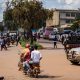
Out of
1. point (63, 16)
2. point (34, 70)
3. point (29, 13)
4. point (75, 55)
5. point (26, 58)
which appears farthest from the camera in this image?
point (63, 16)

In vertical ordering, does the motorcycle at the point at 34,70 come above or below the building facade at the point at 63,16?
above

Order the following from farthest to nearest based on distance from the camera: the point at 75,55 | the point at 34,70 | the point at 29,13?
the point at 29,13 < the point at 75,55 < the point at 34,70

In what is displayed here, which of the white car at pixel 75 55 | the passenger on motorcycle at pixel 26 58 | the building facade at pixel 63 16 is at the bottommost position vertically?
the building facade at pixel 63 16

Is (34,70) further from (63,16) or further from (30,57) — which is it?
(63,16)

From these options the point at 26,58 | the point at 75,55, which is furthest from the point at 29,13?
the point at 26,58

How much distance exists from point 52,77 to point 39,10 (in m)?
31.0

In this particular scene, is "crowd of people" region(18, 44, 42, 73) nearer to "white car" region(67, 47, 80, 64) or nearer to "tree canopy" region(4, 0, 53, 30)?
"white car" region(67, 47, 80, 64)

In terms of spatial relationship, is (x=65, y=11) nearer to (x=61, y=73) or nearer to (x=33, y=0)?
(x=33, y=0)

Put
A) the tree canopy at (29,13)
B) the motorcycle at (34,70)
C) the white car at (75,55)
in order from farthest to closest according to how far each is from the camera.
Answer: the tree canopy at (29,13)
the white car at (75,55)
the motorcycle at (34,70)

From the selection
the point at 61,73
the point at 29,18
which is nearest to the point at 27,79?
the point at 61,73

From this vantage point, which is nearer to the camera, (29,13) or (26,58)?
(26,58)

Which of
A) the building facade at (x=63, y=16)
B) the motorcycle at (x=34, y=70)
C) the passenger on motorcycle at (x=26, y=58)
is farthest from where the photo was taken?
the building facade at (x=63, y=16)

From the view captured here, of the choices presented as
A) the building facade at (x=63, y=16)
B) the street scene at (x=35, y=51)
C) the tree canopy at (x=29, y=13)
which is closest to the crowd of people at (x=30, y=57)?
the street scene at (x=35, y=51)

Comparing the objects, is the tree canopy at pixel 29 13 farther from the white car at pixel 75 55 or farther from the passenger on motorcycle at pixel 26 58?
the passenger on motorcycle at pixel 26 58
